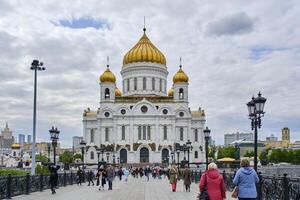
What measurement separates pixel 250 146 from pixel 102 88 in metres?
70.9

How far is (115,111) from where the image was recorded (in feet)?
307

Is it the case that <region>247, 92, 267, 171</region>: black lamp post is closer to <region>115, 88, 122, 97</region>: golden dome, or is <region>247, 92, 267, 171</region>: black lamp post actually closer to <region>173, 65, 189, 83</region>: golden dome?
<region>173, 65, 189, 83</region>: golden dome

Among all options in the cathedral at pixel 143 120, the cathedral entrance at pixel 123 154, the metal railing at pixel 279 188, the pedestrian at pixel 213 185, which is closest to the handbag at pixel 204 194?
the pedestrian at pixel 213 185

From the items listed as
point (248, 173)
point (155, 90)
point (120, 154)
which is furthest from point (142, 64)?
point (248, 173)

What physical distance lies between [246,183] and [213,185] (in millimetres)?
878

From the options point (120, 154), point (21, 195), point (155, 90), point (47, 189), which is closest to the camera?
point (21, 195)

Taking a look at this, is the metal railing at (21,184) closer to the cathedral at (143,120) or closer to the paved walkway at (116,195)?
the paved walkway at (116,195)

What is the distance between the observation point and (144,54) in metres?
98.4

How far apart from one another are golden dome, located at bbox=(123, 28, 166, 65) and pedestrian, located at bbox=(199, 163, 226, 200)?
8766cm

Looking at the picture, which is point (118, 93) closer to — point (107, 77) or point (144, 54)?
point (107, 77)

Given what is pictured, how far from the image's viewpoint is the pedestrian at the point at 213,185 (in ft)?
35.7

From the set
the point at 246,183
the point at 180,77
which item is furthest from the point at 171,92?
the point at 246,183

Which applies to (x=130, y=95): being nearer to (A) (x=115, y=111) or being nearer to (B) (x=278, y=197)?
(A) (x=115, y=111)

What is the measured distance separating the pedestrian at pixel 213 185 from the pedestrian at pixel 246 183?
1.77 feet
